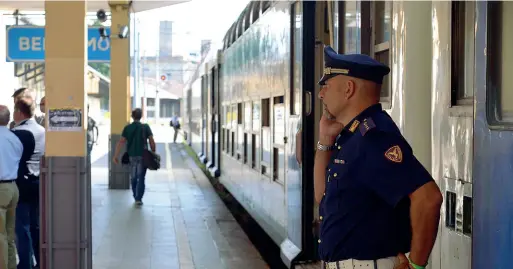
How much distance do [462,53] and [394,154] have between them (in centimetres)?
102

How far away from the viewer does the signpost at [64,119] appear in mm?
5879

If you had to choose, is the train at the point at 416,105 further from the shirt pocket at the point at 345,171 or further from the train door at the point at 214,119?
the train door at the point at 214,119

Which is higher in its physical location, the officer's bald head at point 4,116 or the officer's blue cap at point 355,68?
the officer's blue cap at point 355,68

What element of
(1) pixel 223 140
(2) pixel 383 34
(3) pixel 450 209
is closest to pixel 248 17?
(1) pixel 223 140

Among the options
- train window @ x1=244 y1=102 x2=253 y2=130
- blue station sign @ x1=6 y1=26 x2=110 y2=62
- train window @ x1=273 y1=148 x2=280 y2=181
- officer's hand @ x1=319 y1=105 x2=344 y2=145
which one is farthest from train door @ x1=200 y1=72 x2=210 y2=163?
officer's hand @ x1=319 y1=105 x2=344 y2=145

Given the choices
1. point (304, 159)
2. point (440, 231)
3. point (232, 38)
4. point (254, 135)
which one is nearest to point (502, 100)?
point (440, 231)

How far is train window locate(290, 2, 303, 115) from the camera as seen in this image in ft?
19.6

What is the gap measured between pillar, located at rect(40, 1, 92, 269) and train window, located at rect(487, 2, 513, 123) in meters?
3.95

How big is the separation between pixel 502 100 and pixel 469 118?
50cm

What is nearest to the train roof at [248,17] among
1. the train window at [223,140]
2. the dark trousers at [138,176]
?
the train window at [223,140]

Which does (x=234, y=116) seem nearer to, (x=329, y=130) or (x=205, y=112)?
(x=205, y=112)

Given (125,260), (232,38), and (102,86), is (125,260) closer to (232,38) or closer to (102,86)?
(232,38)

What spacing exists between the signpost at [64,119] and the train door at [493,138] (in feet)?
12.9

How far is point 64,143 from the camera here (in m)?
5.90
